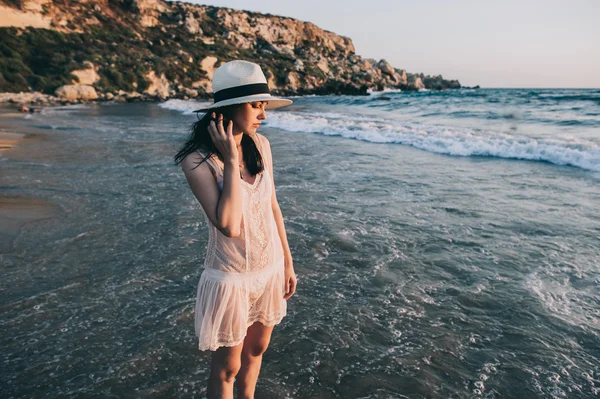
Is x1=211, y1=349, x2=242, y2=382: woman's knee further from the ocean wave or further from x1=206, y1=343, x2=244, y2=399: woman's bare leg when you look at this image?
the ocean wave

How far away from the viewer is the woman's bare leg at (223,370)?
2104 mm

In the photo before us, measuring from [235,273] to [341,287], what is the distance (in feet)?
7.76

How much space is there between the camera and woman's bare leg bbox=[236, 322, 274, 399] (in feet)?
7.44

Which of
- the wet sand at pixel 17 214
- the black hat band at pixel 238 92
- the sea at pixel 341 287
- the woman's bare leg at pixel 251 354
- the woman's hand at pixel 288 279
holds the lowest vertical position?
the sea at pixel 341 287

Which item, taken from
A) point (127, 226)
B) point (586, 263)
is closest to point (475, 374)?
point (586, 263)

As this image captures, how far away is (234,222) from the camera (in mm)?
1846

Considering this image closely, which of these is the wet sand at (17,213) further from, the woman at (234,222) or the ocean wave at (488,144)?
the ocean wave at (488,144)

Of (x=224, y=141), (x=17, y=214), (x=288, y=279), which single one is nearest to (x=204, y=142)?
(x=224, y=141)

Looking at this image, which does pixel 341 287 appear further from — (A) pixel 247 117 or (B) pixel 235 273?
(A) pixel 247 117

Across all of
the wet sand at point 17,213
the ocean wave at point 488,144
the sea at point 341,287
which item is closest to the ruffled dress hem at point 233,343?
the sea at point 341,287

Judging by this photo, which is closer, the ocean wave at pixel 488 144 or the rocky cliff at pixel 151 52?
the ocean wave at pixel 488 144

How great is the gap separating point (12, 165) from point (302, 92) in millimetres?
60970

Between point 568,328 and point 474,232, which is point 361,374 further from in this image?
point 474,232

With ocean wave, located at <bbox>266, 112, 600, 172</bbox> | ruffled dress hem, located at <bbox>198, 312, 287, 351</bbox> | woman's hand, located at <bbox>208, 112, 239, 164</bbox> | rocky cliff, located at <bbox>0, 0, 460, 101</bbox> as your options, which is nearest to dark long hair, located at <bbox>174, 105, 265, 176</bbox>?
woman's hand, located at <bbox>208, 112, 239, 164</bbox>
